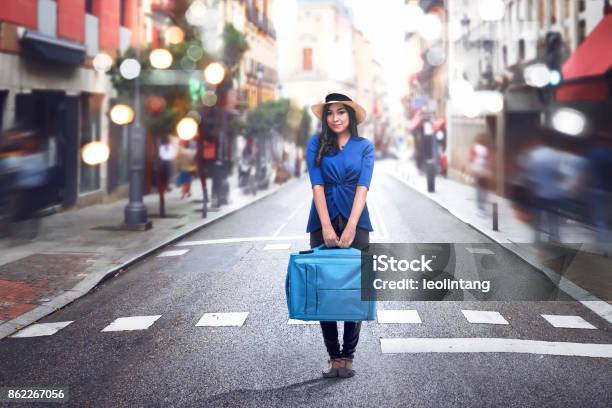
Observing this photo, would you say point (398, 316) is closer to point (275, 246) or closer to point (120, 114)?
point (275, 246)

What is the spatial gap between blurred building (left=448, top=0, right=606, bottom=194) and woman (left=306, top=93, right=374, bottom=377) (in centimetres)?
1086

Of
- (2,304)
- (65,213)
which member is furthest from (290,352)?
(65,213)

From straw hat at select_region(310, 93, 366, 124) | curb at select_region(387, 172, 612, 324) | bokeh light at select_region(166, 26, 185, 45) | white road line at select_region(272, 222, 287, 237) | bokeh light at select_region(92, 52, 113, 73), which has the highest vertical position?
bokeh light at select_region(166, 26, 185, 45)

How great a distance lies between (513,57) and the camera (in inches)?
1121

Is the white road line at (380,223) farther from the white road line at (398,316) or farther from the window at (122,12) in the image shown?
the window at (122,12)

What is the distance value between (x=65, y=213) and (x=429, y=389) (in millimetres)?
16124

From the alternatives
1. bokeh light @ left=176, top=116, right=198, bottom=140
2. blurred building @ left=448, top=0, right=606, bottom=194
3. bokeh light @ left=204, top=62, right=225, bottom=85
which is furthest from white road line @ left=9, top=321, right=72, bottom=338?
bokeh light @ left=204, top=62, right=225, bottom=85

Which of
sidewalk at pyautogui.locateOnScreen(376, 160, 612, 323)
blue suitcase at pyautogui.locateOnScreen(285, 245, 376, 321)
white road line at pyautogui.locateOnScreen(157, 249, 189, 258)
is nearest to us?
blue suitcase at pyautogui.locateOnScreen(285, 245, 376, 321)

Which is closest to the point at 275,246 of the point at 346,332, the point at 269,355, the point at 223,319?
the point at 223,319

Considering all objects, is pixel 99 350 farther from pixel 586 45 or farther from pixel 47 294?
pixel 586 45

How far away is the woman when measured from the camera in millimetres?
5844

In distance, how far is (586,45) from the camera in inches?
710

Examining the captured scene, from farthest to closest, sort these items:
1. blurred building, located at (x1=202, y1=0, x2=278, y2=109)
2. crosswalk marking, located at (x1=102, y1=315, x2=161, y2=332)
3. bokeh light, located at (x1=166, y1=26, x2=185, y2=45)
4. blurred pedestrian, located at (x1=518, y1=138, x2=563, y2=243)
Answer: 1. blurred building, located at (x1=202, y1=0, x2=278, y2=109)
2. bokeh light, located at (x1=166, y1=26, x2=185, y2=45)
3. blurred pedestrian, located at (x1=518, y1=138, x2=563, y2=243)
4. crosswalk marking, located at (x1=102, y1=315, x2=161, y2=332)

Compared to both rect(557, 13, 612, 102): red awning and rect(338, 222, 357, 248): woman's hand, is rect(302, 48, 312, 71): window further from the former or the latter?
rect(338, 222, 357, 248): woman's hand
